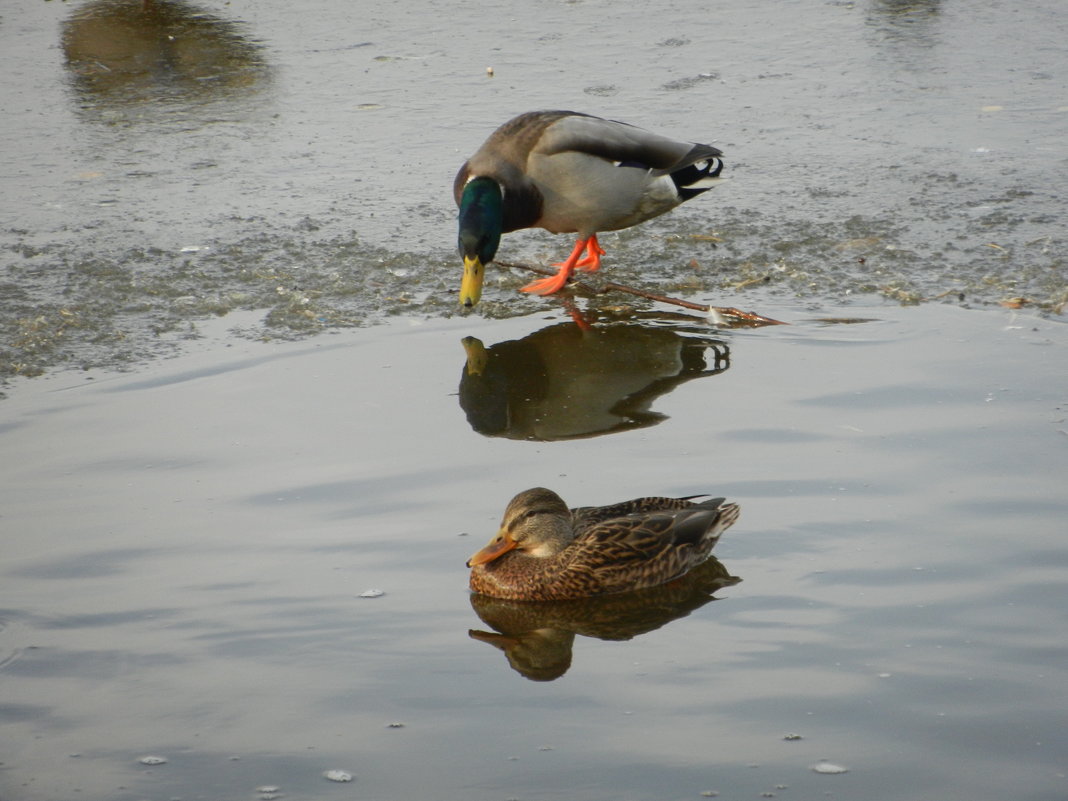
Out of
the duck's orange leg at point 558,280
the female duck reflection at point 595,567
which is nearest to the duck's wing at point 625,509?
the female duck reflection at point 595,567

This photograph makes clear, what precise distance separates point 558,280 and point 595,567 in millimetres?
2612

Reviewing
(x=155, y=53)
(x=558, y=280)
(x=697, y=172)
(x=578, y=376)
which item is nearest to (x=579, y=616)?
(x=578, y=376)

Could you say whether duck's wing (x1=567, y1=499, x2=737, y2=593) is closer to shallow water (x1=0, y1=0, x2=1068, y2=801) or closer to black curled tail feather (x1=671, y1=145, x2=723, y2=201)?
shallow water (x1=0, y1=0, x2=1068, y2=801)

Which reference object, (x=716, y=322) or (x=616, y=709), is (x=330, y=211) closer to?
(x=716, y=322)

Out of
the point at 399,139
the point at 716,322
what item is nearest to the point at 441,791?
the point at 716,322

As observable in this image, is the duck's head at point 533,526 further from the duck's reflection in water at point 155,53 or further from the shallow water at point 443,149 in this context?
the duck's reflection in water at point 155,53

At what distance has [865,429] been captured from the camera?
15.8 ft

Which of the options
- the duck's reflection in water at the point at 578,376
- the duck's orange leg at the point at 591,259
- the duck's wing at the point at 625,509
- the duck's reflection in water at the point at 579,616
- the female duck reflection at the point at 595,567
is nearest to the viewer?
the duck's reflection in water at the point at 579,616

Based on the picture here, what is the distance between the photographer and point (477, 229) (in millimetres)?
6172

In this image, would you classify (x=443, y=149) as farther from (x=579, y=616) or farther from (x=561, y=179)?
(x=579, y=616)

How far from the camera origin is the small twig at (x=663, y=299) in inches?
233

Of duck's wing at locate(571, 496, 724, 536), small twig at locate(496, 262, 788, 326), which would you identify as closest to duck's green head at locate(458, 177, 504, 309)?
small twig at locate(496, 262, 788, 326)

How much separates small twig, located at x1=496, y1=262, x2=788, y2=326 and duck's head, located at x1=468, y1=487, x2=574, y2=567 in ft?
6.83

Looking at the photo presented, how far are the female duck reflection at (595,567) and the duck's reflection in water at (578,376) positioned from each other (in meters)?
0.88
